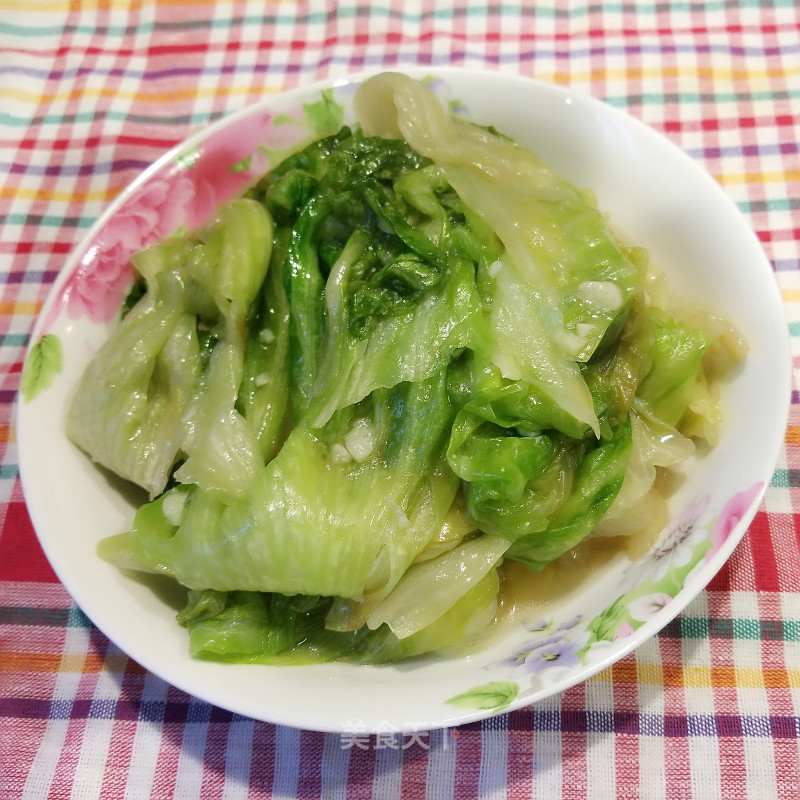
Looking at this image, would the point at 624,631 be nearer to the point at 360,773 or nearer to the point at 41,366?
the point at 360,773

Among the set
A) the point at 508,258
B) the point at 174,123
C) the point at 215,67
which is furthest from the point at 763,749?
the point at 215,67

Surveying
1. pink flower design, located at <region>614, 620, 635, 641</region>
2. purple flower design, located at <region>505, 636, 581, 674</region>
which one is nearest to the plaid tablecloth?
purple flower design, located at <region>505, 636, 581, 674</region>

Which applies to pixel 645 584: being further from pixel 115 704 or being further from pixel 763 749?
pixel 115 704

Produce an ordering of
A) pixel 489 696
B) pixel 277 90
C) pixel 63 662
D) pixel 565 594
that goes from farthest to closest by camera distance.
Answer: pixel 277 90 < pixel 63 662 < pixel 565 594 < pixel 489 696

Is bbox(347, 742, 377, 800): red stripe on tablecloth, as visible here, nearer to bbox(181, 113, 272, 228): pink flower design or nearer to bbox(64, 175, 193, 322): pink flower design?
bbox(64, 175, 193, 322): pink flower design

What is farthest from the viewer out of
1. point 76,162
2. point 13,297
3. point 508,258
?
point 76,162

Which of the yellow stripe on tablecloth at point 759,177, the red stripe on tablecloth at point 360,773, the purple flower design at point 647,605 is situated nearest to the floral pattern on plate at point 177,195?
the red stripe on tablecloth at point 360,773

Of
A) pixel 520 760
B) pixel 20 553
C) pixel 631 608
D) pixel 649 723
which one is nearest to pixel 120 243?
pixel 20 553
